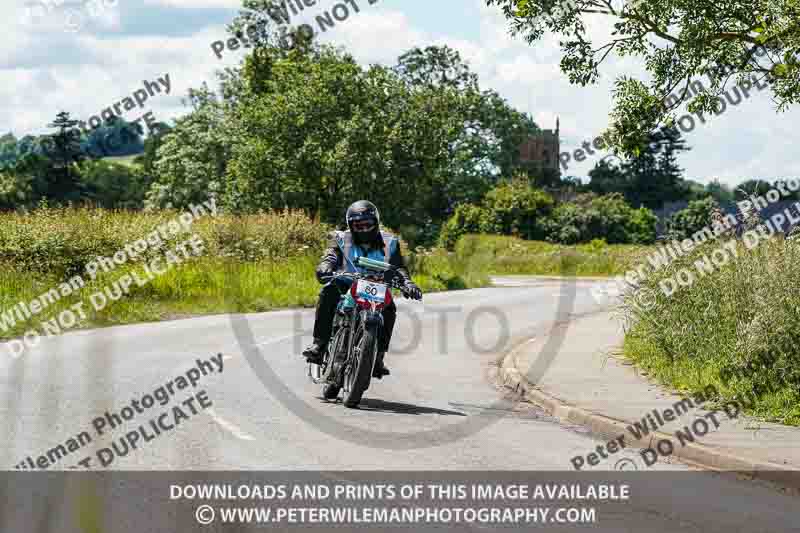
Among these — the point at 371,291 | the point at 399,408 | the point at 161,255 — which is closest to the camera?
the point at 371,291

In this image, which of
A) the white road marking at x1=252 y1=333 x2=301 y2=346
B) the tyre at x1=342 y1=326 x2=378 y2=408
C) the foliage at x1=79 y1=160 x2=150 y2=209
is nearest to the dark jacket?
the tyre at x1=342 y1=326 x2=378 y2=408

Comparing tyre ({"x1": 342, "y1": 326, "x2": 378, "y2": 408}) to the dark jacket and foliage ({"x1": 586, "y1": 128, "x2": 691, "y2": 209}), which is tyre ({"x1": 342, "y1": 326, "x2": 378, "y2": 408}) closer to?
the dark jacket

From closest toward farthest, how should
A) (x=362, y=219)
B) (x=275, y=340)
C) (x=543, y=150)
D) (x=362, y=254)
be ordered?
(x=362, y=219), (x=362, y=254), (x=275, y=340), (x=543, y=150)

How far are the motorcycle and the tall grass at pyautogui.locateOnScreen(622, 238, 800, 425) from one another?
3926mm

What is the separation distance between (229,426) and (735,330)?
636 cm

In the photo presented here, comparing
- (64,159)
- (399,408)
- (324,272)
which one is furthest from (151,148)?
(324,272)

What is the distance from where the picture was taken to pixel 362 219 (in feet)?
34.4

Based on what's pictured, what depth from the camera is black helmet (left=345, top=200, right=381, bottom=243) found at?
1050cm

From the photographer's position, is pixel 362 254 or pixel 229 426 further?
pixel 362 254

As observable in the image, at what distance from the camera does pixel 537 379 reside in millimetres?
13461

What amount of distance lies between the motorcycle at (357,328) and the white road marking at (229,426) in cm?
138

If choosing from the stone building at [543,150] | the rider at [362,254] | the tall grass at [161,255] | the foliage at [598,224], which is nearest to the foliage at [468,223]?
the foliage at [598,224]

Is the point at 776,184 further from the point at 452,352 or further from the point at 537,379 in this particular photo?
the point at 452,352

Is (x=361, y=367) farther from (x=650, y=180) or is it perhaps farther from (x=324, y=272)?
(x=650, y=180)
